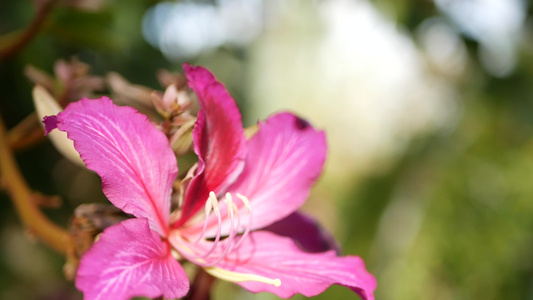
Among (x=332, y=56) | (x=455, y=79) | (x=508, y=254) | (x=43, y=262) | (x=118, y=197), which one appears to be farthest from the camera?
(x=332, y=56)

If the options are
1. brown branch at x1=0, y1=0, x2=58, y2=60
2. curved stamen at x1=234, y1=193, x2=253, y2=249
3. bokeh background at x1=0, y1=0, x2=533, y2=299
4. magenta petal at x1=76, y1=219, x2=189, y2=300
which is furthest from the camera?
bokeh background at x1=0, y1=0, x2=533, y2=299

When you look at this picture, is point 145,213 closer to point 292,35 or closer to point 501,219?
point 292,35

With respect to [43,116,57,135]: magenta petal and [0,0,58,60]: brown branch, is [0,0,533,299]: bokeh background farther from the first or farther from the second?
[43,116,57,135]: magenta petal

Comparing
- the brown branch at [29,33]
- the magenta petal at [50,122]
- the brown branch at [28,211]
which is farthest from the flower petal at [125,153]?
the brown branch at [29,33]

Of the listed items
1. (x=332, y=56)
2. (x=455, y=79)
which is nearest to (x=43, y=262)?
(x=332, y=56)

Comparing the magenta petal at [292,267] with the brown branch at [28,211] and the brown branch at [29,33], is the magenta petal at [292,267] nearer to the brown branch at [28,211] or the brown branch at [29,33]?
the brown branch at [28,211]

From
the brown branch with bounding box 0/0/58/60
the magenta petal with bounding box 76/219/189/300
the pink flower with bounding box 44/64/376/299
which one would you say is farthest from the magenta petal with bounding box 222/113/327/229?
the brown branch with bounding box 0/0/58/60

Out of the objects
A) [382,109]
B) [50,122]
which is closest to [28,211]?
[50,122]
